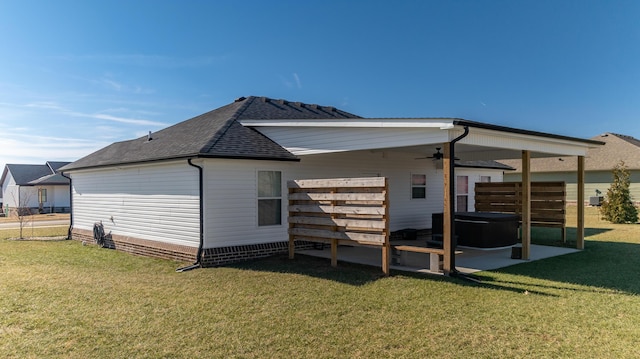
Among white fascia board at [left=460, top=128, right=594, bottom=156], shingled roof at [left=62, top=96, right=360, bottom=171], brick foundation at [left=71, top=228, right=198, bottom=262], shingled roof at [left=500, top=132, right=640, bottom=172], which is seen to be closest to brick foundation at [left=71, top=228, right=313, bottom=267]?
brick foundation at [left=71, top=228, right=198, bottom=262]

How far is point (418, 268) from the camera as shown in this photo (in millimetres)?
8227

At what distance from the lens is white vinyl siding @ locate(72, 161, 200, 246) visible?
9.54 m

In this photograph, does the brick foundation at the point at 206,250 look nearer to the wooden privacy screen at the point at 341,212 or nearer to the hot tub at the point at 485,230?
the wooden privacy screen at the point at 341,212

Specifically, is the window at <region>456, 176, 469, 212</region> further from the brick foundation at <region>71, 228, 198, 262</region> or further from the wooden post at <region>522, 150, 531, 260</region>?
the brick foundation at <region>71, 228, 198, 262</region>

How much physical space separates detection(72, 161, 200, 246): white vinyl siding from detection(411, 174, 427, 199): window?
7670 mm

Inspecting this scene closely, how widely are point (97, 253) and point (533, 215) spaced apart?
13.2 meters

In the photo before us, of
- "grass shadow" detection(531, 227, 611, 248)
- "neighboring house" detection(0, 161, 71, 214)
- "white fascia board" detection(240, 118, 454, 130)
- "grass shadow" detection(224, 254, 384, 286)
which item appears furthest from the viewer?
"neighboring house" detection(0, 161, 71, 214)

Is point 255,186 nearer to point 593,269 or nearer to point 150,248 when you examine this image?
point 150,248

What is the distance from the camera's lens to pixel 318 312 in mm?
5520

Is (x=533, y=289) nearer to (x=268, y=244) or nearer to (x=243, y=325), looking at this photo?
(x=243, y=325)

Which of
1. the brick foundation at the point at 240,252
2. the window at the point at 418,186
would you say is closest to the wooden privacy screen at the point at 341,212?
the brick foundation at the point at 240,252

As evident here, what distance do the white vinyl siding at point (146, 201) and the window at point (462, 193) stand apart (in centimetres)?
1041

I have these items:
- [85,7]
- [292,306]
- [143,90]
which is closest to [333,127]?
[292,306]

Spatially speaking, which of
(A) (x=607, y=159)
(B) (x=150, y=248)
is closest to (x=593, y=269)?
(B) (x=150, y=248)
